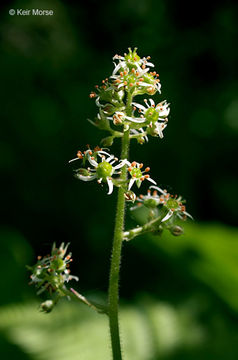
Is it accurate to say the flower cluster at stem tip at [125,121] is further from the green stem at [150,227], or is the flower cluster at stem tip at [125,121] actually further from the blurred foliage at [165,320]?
the blurred foliage at [165,320]

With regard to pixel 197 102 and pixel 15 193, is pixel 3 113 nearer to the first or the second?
pixel 15 193

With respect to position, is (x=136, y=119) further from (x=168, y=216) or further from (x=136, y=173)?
(x=168, y=216)

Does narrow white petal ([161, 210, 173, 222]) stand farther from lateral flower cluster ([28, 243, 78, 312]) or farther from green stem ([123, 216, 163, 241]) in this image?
lateral flower cluster ([28, 243, 78, 312])

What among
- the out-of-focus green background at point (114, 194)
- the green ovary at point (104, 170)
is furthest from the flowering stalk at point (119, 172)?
the out-of-focus green background at point (114, 194)

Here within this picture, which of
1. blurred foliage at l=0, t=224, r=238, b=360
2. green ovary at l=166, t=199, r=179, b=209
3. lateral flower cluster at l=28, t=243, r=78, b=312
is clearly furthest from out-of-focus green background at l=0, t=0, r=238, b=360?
green ovary at l=166, t=199, r=179, b=209

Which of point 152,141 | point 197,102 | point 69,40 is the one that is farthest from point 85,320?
point 69,40
